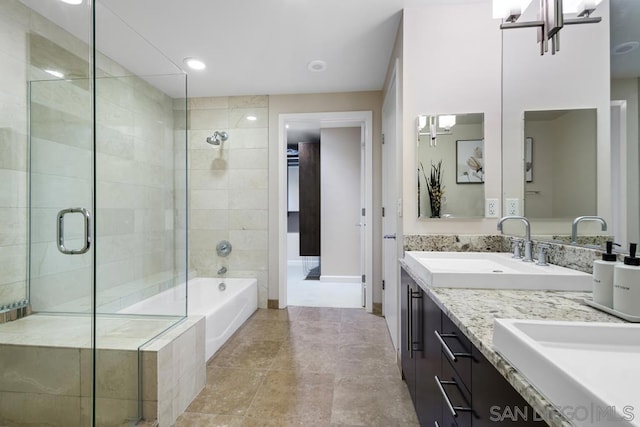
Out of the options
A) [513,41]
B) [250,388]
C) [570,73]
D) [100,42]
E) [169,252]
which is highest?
[100,42]

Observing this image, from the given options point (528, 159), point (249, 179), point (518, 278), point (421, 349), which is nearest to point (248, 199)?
point (249, 179)

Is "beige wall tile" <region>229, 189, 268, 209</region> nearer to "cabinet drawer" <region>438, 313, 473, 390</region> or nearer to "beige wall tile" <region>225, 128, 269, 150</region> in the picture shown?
"beige wall tile" <region>225, 128, 269, 150</region>

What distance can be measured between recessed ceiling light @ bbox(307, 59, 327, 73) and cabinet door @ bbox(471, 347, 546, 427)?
243 cm

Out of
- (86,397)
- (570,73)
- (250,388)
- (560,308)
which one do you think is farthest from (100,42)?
(560,308)

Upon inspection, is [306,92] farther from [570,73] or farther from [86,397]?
[86,397]

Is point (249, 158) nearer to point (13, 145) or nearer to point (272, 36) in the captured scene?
point (272, 36)

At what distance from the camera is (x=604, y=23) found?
105cm

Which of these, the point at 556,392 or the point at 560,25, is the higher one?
the point at 560,25

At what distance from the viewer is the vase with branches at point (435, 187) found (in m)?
1.76

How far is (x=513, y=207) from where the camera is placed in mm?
1653

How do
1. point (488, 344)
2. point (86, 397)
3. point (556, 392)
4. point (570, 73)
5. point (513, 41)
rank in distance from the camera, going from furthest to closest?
point (513, 41)
point (86, 397)
point (570, 73)
point (488, 344)
point (556, 392)

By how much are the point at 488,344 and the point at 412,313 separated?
859mm

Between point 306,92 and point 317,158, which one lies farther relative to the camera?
point 317,158

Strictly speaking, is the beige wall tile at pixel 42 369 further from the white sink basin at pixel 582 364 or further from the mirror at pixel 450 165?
the mirror at pixel 450 165
